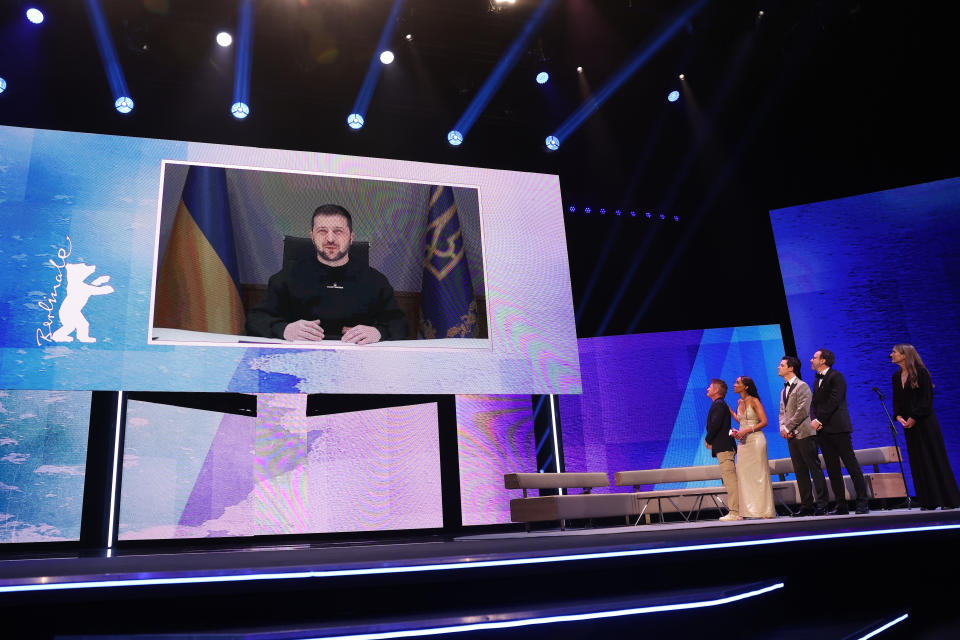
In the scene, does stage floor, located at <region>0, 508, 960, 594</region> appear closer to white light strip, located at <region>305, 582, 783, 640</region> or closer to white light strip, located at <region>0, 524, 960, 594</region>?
white light strip, located at <region>0, 524, 960, 594</region>

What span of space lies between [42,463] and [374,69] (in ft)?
16.7

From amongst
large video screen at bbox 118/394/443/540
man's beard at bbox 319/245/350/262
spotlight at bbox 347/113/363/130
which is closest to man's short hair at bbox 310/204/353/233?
man's beard at bbox 319/245/350/262

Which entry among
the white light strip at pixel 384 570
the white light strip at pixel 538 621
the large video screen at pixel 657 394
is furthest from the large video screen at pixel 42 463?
the white light strip at pixel 538 621

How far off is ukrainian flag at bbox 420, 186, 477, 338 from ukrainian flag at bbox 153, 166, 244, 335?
73.1 inches

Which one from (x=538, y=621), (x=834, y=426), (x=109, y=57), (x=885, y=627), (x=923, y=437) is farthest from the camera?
(x=109, y=57)

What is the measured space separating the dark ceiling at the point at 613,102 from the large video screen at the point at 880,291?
33 centimetres

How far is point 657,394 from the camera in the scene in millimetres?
9516

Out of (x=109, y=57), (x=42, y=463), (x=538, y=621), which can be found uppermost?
(x=109, y=57)

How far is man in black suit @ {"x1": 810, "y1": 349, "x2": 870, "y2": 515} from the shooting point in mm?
5645

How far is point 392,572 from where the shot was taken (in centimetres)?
248

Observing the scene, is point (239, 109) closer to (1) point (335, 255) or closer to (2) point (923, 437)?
(1) point (335, 255)

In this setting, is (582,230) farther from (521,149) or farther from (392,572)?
(392,572)

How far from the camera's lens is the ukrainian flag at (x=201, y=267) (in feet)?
21.5

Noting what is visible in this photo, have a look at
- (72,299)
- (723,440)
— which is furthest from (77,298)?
(723,440)
